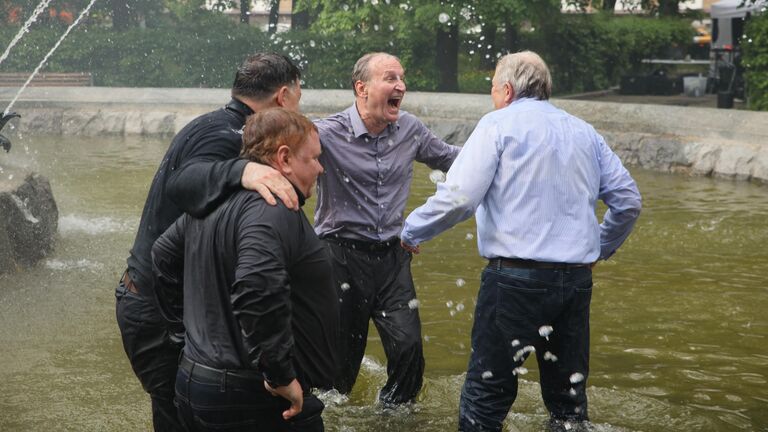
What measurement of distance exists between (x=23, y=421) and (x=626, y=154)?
11167mm

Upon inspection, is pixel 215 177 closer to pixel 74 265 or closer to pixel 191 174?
pixel 191 174

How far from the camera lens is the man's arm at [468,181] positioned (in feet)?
14.5

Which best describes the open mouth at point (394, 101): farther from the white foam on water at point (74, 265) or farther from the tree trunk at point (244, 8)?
the tree trunk at point (244, 8)

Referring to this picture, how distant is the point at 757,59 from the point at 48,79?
15761mm

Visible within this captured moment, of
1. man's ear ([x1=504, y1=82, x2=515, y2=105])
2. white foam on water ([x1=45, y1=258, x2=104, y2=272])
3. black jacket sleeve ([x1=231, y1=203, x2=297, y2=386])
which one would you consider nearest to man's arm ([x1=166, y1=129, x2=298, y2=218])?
black jacket sleeve ([x1=231, y1=203, x2=297, y2=386])

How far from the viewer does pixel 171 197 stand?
3.85 meters

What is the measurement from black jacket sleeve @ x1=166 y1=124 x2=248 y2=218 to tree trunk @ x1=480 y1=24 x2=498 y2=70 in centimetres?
2202

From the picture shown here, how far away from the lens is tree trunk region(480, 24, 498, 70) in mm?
26219

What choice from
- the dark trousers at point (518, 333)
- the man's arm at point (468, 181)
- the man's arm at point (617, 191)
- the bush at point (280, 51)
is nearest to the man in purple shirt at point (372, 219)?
the dark trousers at point (518, 333)

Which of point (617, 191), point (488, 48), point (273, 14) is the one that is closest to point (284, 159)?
point (617, 191)

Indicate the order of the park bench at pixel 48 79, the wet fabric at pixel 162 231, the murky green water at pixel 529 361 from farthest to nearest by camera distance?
the park bench at pixel 48 79, the murky green water at pixel 529 361, the wet fabric at pixel 162 231

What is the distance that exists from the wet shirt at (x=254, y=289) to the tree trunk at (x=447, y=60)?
2112 cm

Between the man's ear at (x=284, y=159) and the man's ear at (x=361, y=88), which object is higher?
the man's ear at (x=361, y=88)

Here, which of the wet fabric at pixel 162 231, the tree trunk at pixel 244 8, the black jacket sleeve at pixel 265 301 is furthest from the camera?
the tree trunk at pixel 244 8
